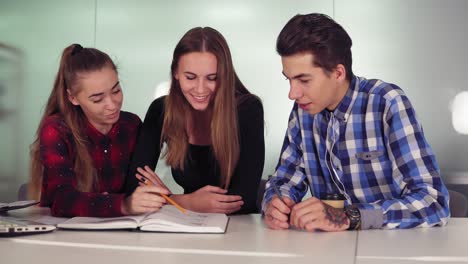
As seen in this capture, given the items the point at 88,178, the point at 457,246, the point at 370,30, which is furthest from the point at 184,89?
the point at 370,30

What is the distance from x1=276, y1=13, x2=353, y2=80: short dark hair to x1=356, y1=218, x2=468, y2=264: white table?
1.74 feet

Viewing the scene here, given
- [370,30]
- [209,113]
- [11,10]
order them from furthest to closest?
[11,10], [370,30], [209,113]

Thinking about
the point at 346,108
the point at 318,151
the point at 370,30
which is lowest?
the point at 318,151

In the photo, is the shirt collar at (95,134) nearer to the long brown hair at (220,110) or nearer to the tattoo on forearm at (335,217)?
the long brown hair at (220,110)

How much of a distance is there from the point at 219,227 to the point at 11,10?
3128mm

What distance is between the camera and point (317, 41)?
1983 millimetres

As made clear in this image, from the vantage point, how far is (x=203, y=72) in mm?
2289

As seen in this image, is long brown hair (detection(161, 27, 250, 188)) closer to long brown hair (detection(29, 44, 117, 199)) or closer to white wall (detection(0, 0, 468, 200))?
long brown hair (detection(29, 44, 117, 199))

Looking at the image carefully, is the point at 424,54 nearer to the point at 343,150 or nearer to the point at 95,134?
the point at 343,150

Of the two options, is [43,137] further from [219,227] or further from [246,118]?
[219,227]

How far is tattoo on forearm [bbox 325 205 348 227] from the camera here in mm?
1725

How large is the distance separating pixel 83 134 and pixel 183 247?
38.1 inches

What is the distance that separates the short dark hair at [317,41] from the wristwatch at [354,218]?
1.47ft

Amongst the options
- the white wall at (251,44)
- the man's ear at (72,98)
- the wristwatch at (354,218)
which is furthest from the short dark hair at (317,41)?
the white wall at (251,44)
